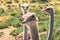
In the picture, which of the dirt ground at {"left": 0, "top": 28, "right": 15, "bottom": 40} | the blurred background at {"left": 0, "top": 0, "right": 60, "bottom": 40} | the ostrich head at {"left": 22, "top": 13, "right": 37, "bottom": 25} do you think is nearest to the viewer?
the ostrich head at {"left": 22, "top": 13, "right": 37, "bottom": 25}

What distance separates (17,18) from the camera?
8.36m

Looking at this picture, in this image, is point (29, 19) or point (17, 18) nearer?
point (29, 19)

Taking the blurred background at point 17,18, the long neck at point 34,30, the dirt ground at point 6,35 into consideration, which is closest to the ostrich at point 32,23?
the long neck at point 34,30

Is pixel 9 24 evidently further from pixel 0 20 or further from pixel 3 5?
pixel 3 5

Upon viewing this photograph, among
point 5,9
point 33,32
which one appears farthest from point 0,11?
point 33,32

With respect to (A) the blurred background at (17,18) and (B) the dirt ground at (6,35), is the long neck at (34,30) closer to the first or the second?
(A) the blurred background at (17,18)

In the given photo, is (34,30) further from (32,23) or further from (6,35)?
(6,35)

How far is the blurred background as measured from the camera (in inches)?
263

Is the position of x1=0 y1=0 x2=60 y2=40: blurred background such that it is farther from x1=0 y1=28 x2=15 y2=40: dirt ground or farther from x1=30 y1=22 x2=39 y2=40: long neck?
x1=30 y1=22 x2=39 y2=40: long neck

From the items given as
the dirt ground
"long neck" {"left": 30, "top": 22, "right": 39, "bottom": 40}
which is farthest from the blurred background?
"long neck" {"left": 30, "top": 22, "right": 39, "bottom": 40}

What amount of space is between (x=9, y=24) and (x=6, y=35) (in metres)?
0.84

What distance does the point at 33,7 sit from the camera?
Result: 33.1 feet

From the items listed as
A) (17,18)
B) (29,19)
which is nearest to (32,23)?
(29,19)

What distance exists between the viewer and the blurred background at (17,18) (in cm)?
668
